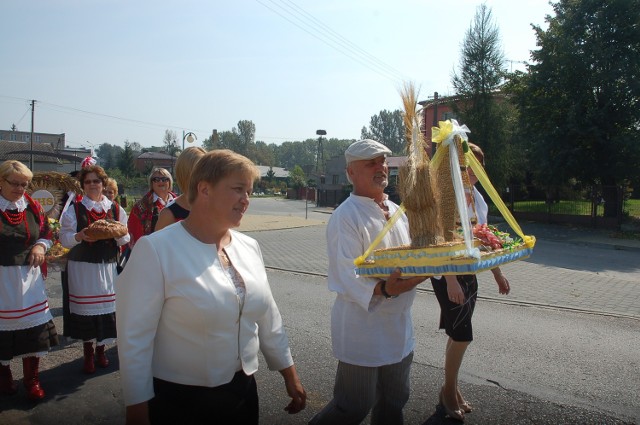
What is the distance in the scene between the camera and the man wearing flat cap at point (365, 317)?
2967 millimetres

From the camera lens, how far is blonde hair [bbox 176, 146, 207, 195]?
3910mm

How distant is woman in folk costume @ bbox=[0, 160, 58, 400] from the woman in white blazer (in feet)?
9.18

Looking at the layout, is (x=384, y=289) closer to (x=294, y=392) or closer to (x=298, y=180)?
(x=294, y=392)

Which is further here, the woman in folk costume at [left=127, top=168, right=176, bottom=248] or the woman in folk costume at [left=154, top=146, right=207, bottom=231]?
the woman in folk costume at [left=127, top=168, right=176, bottom=248]

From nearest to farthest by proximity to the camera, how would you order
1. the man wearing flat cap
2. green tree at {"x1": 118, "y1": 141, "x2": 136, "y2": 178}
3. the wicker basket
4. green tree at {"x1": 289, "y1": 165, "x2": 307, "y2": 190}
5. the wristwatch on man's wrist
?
the wicker basket < the wristwatch on man's wrist < the man wearing flat cap < green tree at {"x1": 289, "y1": 165, "x2": 307, "y2": 190} < green tree at {"x1": 118, "y1": 141, "x2": 136, "y2": 178}

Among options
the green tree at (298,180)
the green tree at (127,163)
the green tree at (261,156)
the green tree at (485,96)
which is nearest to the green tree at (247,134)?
the green tree at (261,156)

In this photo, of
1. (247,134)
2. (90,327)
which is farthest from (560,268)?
(247,134)

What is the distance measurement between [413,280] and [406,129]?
905 millimetres

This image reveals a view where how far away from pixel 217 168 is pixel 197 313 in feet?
2.22

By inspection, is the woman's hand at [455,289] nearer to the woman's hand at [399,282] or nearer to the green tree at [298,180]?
the woman's hand at [399,282]

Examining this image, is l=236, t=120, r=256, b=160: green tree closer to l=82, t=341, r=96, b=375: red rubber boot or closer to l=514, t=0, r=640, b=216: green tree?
l=514, t=0, r=640, b=216: green tree

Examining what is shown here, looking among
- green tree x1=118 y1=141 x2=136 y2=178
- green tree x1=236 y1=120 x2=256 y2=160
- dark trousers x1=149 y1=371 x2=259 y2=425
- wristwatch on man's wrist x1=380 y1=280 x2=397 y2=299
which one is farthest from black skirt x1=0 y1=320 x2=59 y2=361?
green tree x1=236 y1=120 x2=256 y2=160

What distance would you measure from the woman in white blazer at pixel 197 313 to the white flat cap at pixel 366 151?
2.66 ft

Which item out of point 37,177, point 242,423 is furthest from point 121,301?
point 37,177
